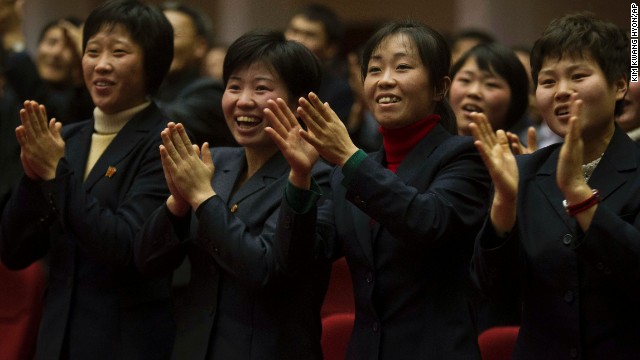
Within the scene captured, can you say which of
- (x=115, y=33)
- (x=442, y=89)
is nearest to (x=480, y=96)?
(x=442, y=89)

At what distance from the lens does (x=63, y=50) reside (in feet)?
17.8

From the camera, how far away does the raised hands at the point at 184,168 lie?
2.84m

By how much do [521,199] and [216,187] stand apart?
855 mm

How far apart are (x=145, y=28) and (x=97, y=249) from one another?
2.37 feet

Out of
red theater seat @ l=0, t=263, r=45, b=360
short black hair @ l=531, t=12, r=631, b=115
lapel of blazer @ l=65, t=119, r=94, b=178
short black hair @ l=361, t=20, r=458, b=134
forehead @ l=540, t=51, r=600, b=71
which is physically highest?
short black hair @ l=531, t=12, r=631, b=115

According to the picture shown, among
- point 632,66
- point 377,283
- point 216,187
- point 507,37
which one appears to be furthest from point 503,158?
point 507,37

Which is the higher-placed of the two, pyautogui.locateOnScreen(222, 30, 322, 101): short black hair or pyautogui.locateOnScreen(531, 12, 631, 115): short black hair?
pyautogui.locateOnScreen(531, 12, 631, 115): short black hair

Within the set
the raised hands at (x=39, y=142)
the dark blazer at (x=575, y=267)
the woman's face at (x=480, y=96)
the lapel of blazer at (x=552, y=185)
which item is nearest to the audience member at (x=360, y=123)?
the woman's face at (x=480, y=96)

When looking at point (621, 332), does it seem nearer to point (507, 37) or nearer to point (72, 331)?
point (72, 331)

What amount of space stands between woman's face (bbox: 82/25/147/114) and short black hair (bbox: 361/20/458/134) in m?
0.76

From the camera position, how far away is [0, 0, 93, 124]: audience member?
14.5ft

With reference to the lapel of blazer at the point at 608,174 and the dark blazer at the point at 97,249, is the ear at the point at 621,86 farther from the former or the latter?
the dark blazer at the point at 97,249

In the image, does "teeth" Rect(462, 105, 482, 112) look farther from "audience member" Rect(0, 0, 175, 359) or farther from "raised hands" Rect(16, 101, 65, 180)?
"raised hands" Rect(16, 101, 65, 180)

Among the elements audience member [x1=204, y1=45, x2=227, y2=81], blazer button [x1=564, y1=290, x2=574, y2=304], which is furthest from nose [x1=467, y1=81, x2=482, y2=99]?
audience member [x1=204, y1=45, x2=227, y2=81]
